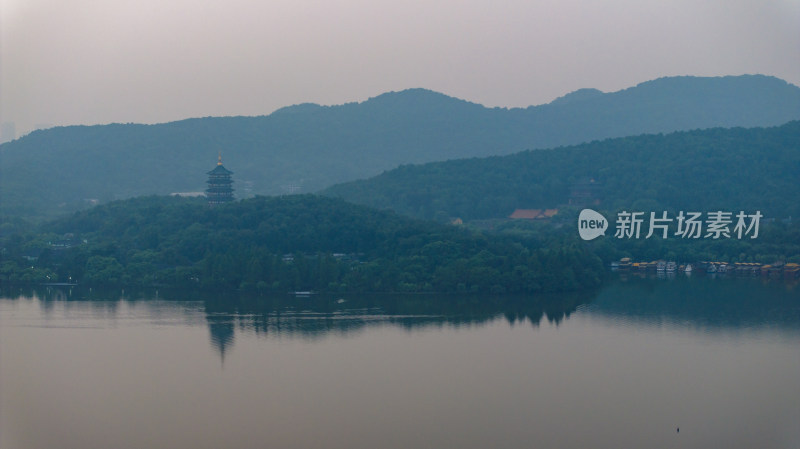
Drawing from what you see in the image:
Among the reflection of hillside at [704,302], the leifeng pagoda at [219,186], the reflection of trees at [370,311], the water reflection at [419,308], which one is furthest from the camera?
the leifeng pagoda at [219,186]

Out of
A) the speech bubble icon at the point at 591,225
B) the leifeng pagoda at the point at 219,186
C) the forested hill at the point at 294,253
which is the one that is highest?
the leifeng pagoda at the point at 219,186

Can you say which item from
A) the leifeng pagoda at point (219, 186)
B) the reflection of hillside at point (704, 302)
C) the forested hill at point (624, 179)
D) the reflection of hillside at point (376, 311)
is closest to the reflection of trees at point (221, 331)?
the reflection of hillside at point (376, 311)

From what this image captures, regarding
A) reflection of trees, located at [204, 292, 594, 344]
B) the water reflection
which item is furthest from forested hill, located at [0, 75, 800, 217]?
reflection of trees, located at [204, 292, 594, 344]

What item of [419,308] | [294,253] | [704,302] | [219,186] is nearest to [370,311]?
[419,308]

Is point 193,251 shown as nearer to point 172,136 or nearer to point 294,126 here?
point 172,136

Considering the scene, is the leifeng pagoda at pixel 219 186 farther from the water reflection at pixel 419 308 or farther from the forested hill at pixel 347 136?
the forested hill at pixel 347 136
